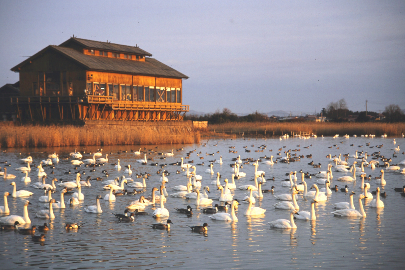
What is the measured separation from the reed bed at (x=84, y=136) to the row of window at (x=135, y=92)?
20.3 ft

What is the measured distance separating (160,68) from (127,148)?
64.6ft

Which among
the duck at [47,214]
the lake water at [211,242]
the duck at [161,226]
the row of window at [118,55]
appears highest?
the row of window at [118,55]

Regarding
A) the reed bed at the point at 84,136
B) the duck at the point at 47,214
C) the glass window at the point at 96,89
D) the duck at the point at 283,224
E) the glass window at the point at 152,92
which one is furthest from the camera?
the glass window at the point at 152,92

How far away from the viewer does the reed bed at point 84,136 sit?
40125mm

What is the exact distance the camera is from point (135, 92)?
2186 inches

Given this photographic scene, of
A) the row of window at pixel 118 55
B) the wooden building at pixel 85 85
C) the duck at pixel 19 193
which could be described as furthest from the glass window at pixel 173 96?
the duck at pixel 19 193

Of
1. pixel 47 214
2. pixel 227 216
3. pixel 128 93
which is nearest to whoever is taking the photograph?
pixel 47 214

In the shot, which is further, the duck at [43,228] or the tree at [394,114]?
the tree at [394,114]

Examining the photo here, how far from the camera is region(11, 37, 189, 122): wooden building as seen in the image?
49656 millimetres

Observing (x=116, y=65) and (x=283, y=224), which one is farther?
(x=116, y=65)

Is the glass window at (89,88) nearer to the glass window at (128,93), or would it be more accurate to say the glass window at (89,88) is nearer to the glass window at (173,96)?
the glass window at (128,93)

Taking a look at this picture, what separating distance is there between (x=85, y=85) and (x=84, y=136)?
29.3 feet

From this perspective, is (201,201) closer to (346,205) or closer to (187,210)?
(187,210)

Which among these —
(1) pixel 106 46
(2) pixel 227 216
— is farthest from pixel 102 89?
(2) pixel 227 216
